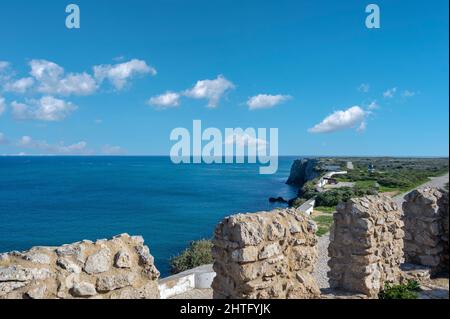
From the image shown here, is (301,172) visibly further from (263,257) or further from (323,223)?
(263,257)

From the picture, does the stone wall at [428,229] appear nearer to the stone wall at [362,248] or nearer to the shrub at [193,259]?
the stone wall at [362,248]

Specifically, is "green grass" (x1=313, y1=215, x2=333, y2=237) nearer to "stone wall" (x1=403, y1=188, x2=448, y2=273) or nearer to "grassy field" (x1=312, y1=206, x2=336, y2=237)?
"grassy field" (x1=312, y1=206, x2=336, y2=237)

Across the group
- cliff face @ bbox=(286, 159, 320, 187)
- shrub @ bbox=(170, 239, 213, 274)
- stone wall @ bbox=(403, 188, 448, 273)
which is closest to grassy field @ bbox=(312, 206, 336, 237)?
shrub @ bbox=(170, 239, 213, 274)

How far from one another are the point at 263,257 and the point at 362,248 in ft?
7.74

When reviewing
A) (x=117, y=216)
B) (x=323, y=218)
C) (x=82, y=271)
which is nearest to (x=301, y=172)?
(x=117, y=216)

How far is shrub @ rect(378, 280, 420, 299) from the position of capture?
7.04 metres

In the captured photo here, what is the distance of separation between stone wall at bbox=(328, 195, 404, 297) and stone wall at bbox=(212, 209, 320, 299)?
112 cm

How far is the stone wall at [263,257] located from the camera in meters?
5.63

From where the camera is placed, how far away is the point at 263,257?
573cm
